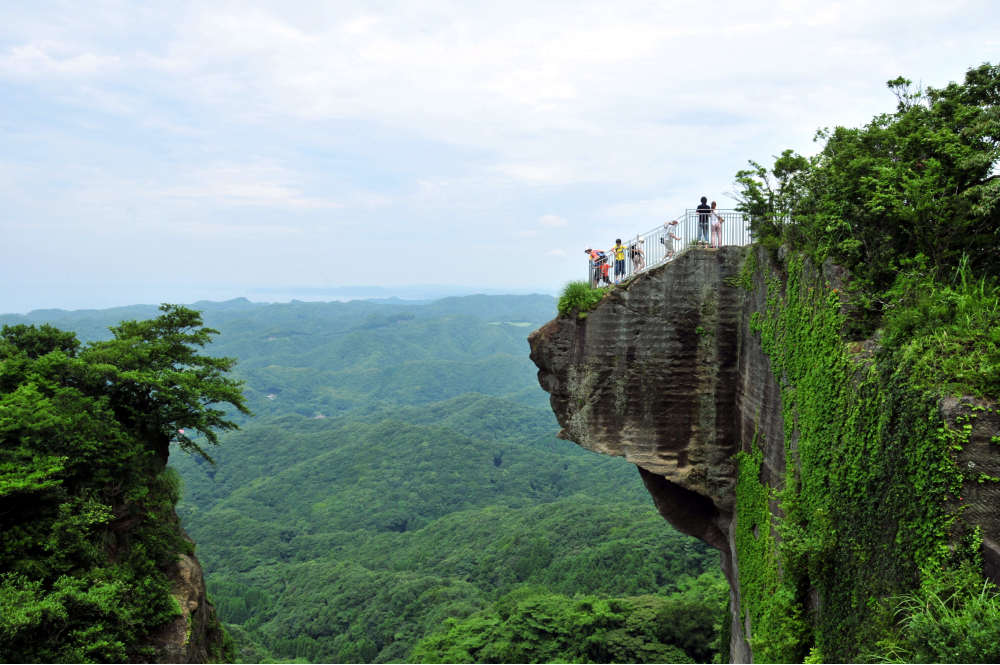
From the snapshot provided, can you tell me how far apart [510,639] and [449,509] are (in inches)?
2642

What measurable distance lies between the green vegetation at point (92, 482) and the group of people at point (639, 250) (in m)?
12.4

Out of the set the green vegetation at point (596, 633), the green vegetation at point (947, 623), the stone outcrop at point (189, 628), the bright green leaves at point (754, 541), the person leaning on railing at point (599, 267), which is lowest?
the green vegetation at point (596, 633)

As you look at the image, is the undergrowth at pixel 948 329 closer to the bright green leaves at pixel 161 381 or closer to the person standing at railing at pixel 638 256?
the person standing at railing at pixel 638 256

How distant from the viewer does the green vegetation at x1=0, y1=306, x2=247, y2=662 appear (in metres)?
12.0

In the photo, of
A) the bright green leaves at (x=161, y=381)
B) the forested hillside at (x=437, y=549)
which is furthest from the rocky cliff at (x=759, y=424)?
the forested hillside at (x=437, y=549)

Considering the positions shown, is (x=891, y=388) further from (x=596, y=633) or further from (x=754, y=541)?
(x=596, y=633)

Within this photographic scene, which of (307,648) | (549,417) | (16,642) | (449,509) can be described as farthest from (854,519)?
(549,417)

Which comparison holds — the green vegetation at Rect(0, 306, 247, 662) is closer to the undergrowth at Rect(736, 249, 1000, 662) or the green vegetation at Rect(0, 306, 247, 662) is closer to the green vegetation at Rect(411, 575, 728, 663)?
the undergrowth at Rect(736, 249, 1000, 662)

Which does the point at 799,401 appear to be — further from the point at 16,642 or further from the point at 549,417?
the point at 549,417

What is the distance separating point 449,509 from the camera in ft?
323

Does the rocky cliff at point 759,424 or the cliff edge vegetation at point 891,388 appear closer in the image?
the cliff edge vegetation at point 891,388

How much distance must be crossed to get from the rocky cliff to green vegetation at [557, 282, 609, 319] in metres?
0.20

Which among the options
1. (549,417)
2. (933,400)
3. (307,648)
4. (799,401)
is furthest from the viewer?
(549,417)

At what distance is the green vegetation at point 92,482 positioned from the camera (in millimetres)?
12000
